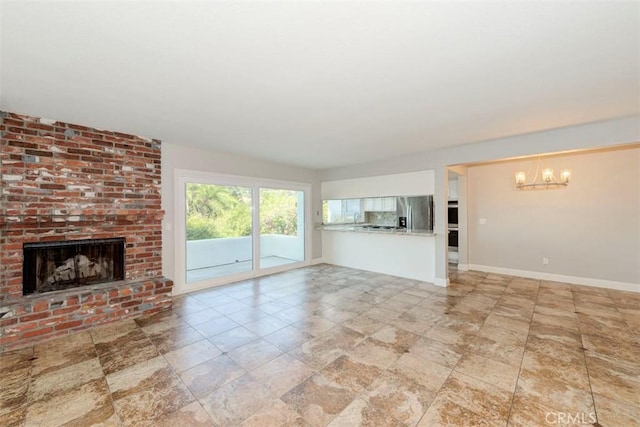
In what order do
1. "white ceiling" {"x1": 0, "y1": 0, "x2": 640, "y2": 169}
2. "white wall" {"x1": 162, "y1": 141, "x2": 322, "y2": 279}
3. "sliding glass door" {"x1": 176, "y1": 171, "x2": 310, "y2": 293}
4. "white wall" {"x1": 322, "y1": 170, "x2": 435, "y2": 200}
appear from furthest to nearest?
"white wall" {"x1": 322, "y1": 170, "x2": 435, "y2": 200} < "sliding glass door" {"x1": 176, "y1": 171, "x2": 310, "y2": 293} < "white wall" {"x1": 162, "y1": 141, "x2": 322, "y2": 279} < "white ceiling" {"x1": 0, "y1": 0, "x2": 640, "y2": 169}

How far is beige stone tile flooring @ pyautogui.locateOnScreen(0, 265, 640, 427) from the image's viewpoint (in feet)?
5.98

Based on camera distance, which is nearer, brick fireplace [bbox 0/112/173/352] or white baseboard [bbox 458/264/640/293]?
brick fireplace [bbox 0/112/173/352]

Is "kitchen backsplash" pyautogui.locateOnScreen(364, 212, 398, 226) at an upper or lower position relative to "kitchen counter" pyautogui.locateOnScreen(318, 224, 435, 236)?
upper

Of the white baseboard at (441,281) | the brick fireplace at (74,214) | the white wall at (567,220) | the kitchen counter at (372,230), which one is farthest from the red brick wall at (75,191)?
the white wall at (567,220)

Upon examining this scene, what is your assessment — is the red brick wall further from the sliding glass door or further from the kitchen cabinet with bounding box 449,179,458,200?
the kitchen cabinet with bounding box 449,179,458,200

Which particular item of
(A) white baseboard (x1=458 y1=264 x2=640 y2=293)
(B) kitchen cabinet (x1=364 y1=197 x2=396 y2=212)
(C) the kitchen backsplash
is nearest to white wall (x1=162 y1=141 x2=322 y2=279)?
(B) kitchen cabinet (x1=364 y1=197 x2=396 y2=212)

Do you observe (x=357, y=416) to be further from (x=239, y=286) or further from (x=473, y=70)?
(x=239, y=286)

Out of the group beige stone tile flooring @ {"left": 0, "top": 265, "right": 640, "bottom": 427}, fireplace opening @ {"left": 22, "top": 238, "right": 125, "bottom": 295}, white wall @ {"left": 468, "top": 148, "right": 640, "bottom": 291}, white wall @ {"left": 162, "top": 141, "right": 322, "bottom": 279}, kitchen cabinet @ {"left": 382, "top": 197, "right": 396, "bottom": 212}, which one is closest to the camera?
beige stone tile flooring @ {"left": 0, "top": 265, "right": 640, "bottom": 427}

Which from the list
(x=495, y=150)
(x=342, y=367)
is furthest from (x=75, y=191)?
(x=495, y=150)

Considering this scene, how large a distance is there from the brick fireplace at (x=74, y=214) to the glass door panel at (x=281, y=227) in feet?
7.13

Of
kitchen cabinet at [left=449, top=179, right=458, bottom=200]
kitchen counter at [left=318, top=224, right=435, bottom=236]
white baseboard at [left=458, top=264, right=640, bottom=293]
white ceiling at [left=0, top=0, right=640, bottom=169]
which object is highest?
white ceiling at [left=0, top=0, right=640, bottom=169]

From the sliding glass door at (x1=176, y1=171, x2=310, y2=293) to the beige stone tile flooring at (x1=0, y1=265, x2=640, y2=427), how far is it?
4.38 feet

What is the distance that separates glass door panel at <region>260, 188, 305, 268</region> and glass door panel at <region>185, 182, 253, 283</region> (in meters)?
0.38

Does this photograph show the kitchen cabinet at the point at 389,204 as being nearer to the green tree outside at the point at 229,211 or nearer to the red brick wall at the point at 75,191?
the green tree outside at the point at 229,211
